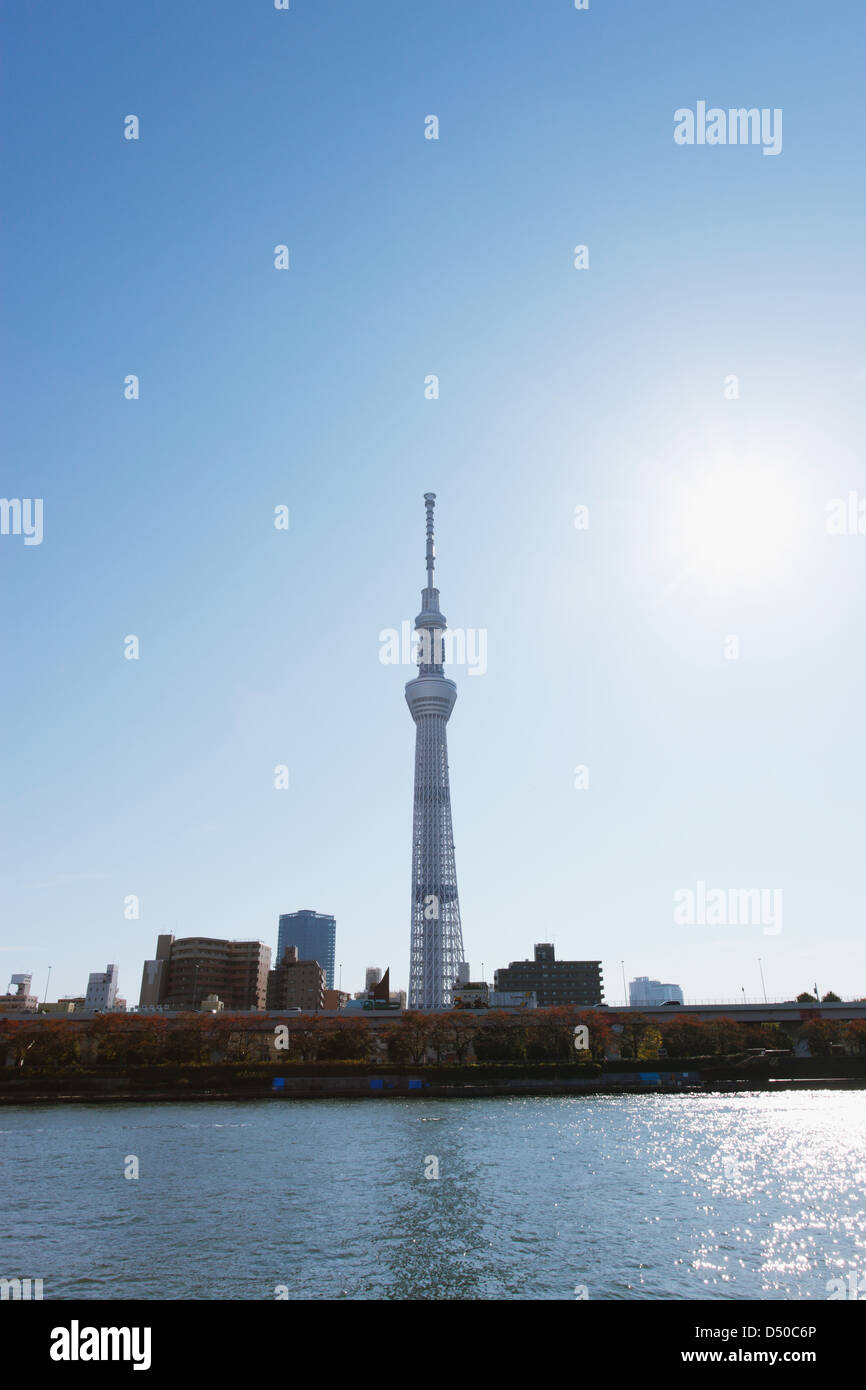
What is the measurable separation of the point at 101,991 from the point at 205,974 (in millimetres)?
39382

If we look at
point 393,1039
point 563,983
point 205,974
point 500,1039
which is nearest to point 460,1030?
point 500,1039

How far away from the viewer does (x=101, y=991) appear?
7657 inches

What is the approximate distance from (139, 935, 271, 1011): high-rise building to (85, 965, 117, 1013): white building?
23844 millimetres

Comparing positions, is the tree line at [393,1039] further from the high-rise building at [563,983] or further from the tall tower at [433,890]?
the high-rise building at [563,983]

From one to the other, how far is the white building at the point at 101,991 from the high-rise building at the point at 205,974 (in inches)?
939

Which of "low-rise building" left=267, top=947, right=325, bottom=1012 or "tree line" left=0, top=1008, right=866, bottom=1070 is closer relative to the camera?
"tree line" left=0, top=1008, right=866, bottom=1070

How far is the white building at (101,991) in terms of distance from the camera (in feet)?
629

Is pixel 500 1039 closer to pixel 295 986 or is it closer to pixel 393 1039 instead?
pixel 393 1039

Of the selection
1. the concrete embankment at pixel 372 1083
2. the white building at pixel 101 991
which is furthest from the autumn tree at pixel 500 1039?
the white building at pixel 101 991

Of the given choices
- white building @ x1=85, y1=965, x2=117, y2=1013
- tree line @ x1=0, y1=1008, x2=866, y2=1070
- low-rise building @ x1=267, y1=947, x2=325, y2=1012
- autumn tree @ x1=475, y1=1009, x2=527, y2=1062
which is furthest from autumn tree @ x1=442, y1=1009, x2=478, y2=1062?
white building @ x1=85, y1=965, x2=117, y2=1013

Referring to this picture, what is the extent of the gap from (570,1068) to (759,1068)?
73.7ft

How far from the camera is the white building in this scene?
192 m

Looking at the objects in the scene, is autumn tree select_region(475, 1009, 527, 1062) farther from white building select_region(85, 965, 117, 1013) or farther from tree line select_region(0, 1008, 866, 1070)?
white building select_region(85, 965, 117, 1013)

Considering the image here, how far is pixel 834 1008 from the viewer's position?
135 meters
